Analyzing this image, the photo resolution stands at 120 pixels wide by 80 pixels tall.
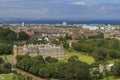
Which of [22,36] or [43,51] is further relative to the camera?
[22,36]

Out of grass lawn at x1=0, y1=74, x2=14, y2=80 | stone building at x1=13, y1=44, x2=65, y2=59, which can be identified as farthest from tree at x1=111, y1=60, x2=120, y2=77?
stone building at x1=13, y1=44, x2=65, y2=59

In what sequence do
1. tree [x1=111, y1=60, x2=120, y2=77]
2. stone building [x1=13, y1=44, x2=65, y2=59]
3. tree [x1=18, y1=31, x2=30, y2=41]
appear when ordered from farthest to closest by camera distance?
tree [x1=18, y1=31, x2=30, y2=41]
stone building [x1=13, y1=44, x2=65, y2=59]
tree [x1=111, y1=60, x2=120, y2=77]

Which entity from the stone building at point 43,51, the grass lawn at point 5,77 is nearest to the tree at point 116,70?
the grass lawn at point 5,77

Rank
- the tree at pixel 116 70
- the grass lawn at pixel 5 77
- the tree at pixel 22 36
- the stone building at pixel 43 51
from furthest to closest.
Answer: the tree at pixel 22 36
the stone building at pixel 43 51
the tree at pixel 116 70
the grass lawn at pixel 5 77

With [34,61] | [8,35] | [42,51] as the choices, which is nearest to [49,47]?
[42,51]

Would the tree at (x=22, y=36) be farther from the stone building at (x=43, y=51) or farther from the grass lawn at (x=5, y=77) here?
the grass lawn at (x=5, y=77)

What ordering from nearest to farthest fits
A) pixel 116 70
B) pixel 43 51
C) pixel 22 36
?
pixel 116 70 < pixel 43 51 < pixel 22 36

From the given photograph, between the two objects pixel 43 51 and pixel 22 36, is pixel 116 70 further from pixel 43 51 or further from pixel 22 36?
pixel 22 36

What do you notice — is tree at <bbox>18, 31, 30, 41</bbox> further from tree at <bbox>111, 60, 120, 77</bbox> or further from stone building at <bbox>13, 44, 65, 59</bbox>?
tree at <bbox>111, 60, 120, 77</bbox>

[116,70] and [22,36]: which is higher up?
[116,70]

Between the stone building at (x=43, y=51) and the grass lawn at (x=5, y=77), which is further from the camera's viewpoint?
the stone building at (x=43, y=51)

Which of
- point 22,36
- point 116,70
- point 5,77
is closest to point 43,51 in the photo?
point 116,70
